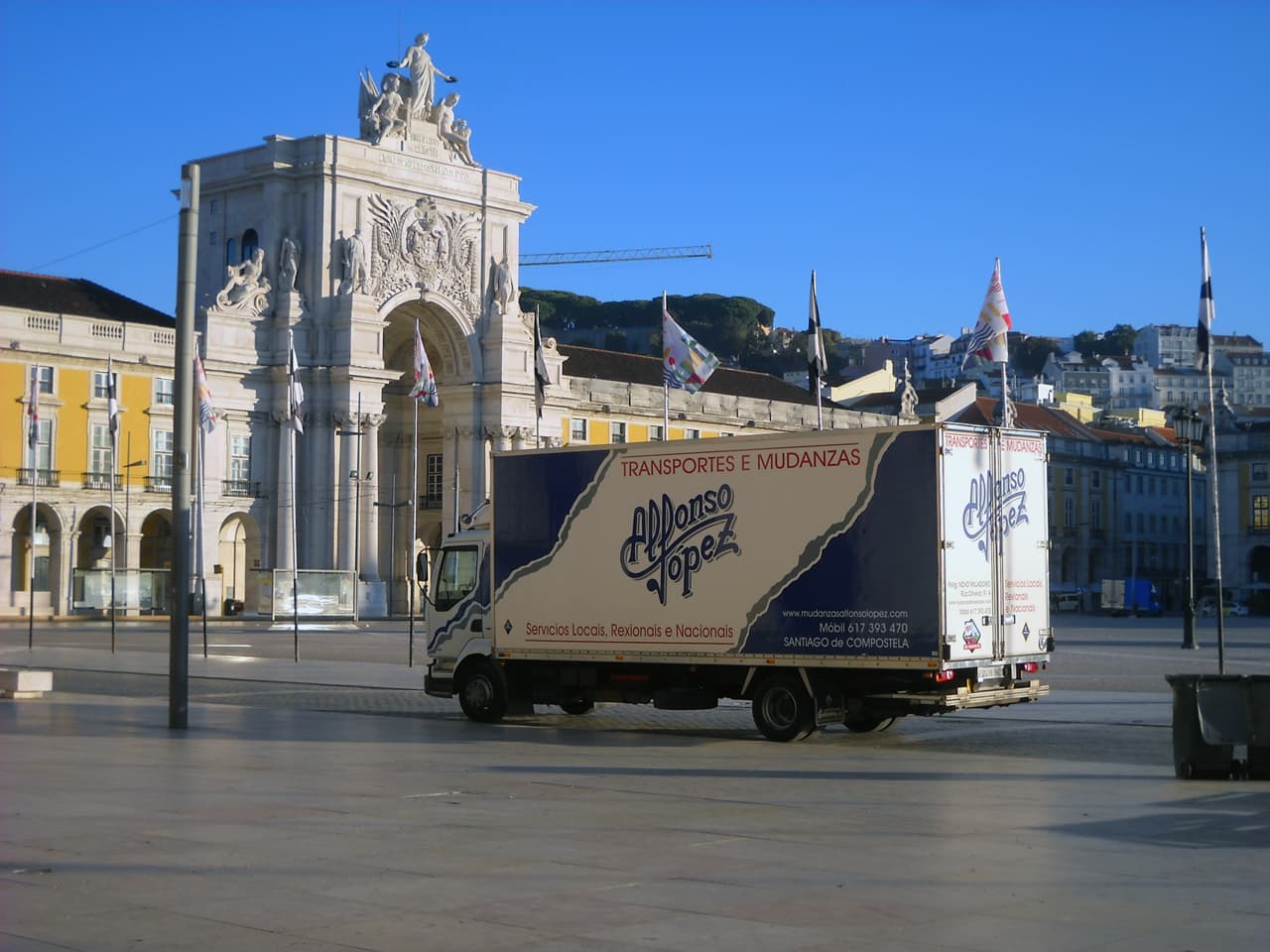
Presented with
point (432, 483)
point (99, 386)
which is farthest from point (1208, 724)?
point (432, 483)

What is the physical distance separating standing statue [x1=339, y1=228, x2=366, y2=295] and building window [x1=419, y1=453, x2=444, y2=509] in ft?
38.1

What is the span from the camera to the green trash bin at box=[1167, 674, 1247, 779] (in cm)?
1700

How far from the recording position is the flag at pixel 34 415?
62.5 meters

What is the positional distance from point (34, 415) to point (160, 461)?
37.2 feet

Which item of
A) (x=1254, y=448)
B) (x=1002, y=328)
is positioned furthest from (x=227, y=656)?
(x=1254, y=448)

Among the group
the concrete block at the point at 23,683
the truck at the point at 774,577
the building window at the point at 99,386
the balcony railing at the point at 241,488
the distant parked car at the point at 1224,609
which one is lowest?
the distant parked car at the point at 1224,609

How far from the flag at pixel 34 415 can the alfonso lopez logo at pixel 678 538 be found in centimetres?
4438

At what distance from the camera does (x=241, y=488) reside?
75.6 metres

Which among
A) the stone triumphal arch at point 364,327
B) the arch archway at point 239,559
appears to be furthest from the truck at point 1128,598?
the arch archway at point 239,559

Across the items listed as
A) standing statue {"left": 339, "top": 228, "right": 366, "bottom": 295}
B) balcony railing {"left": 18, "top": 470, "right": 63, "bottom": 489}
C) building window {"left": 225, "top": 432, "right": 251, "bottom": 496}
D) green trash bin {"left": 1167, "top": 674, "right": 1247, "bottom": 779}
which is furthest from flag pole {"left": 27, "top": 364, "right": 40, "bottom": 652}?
green trash bin {"left": 1167, "top": 674, "right": 1247, "bottom": 779}

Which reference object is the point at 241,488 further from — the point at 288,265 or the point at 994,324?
the point at 994,324

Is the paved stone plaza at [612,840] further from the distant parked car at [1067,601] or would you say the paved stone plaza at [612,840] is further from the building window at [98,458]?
the distant parked car at [1067,601]

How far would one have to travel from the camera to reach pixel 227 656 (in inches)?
1688

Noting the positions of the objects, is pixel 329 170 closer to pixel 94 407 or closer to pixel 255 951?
pixel 94 407
